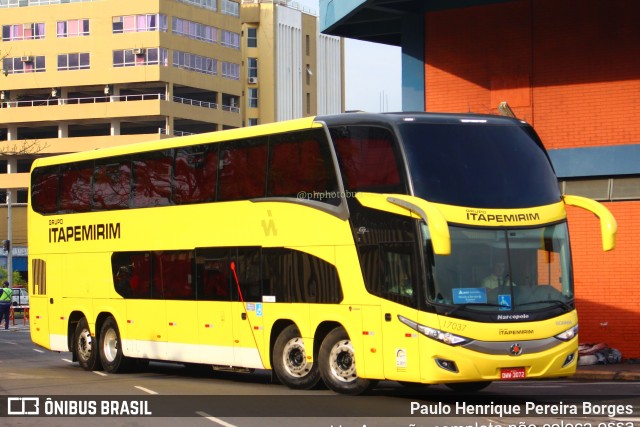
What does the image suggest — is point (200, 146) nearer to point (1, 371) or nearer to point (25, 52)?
point (1, 371)

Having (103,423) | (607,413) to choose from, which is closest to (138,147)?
(103,423)

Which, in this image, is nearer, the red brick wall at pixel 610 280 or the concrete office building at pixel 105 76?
the red brick wall at pixel 610 280

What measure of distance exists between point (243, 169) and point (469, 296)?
5562 millimetres

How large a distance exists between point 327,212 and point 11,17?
3241 inches

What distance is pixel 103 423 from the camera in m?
15.1

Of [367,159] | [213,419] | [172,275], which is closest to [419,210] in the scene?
[367,159]

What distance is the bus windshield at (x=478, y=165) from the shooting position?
17156mm

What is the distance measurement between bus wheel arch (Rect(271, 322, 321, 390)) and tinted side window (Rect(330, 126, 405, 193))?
9.34 feet

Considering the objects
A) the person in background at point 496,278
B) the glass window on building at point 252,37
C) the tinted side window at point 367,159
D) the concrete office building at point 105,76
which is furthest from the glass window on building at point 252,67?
the person in background at point 496,278

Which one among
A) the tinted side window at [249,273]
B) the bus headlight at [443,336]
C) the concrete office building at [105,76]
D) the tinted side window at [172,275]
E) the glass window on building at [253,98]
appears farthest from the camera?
the glass window on building at [253,98]

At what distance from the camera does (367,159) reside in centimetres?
1817

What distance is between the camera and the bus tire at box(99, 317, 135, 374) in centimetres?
2459

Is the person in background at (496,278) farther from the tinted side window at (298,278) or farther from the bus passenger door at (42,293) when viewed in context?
the bus passenger door at (42,293)

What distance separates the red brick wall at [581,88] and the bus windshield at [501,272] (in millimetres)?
9461
